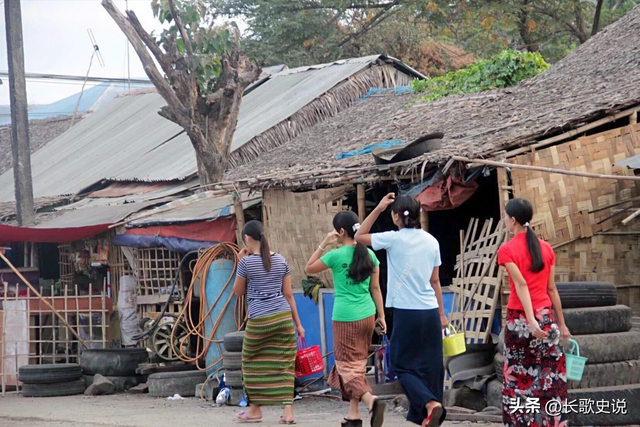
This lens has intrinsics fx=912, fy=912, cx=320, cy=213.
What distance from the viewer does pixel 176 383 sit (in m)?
11.5

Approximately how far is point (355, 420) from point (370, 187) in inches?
153

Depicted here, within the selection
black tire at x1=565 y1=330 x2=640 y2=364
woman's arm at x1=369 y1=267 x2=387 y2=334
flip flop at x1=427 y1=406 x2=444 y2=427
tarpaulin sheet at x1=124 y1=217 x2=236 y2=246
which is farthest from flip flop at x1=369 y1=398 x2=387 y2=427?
tarpaulin sheet at x1=124 y1=217 x2=236 y2=246

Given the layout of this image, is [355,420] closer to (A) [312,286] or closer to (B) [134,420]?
(B) [134,420]

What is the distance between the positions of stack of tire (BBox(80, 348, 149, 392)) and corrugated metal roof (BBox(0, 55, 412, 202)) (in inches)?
163

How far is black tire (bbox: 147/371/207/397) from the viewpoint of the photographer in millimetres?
11469

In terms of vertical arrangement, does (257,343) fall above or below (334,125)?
below

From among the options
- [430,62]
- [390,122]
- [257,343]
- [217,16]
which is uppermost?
[217,16]

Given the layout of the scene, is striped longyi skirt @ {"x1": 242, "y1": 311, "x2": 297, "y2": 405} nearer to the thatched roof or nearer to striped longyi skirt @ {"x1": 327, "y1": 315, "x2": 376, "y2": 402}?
striped longyi skirt @ {"x1": 327, "y1": 315, "x2": 376, "y2": 402}

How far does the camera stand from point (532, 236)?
6156 millimetres

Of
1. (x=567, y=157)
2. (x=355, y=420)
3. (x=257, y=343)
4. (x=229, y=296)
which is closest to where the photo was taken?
(x=355, y=420)

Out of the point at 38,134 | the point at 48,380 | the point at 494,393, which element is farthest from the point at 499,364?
the point at 38,134

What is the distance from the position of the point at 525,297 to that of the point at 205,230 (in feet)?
23.8

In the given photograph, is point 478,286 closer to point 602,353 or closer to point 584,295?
point 584,295

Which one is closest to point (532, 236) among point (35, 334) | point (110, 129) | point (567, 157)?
point (567, 157)
